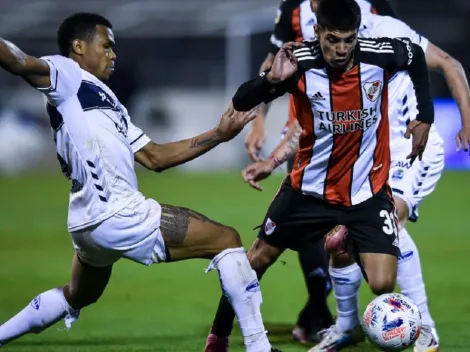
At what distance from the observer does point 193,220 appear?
6027 millimetres

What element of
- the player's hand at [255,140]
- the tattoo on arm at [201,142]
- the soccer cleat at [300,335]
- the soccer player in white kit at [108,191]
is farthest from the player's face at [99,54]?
the soccer cleat at [300,335]

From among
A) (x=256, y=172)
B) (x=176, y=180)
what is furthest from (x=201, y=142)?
(x=176, y=180)

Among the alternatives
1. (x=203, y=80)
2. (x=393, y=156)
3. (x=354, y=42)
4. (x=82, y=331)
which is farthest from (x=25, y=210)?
(x=203, y=80)

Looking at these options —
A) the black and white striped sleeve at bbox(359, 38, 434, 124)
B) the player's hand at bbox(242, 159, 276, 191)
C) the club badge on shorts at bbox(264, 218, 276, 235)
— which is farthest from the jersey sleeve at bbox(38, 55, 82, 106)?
the black and white striped sleeve at bbox(359, 38, 434, 124)

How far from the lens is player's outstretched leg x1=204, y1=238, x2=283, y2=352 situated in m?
6.61

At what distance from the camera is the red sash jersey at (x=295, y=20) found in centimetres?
787

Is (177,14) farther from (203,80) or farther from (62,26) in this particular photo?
(62,26)

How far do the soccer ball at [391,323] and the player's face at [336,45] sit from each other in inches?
55.1

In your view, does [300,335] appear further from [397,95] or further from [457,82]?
[457,82]

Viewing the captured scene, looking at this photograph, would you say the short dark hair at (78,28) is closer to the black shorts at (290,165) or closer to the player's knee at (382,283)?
the player's knee at (382,283)

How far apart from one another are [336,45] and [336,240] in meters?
1.36

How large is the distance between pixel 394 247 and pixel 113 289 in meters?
4.39

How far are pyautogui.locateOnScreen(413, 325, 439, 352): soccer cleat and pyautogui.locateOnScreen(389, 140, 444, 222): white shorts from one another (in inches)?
36.4

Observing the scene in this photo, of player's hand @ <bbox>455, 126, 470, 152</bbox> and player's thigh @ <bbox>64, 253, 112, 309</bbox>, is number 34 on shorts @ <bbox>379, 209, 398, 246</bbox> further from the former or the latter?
player's thigh @ <bbox>64, 253, 112, 309</bbox>
